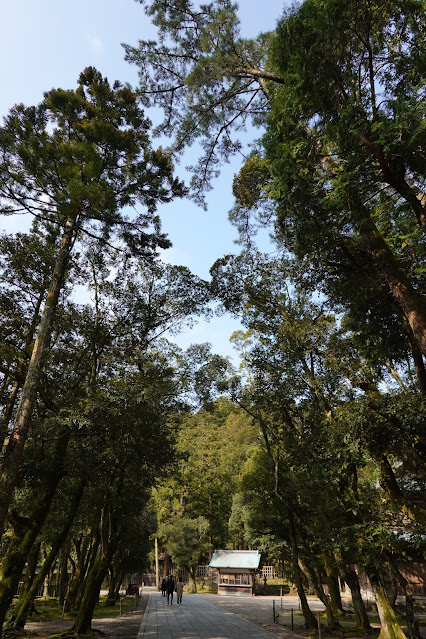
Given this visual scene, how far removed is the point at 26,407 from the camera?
748cm

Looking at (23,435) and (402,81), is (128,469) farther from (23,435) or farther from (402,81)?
(402,81)

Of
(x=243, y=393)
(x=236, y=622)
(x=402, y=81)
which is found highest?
(x=402, y=81)

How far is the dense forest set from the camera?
6.73 m

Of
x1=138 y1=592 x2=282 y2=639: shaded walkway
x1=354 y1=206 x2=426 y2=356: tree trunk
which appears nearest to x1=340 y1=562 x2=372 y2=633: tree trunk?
x1=138 y1=592 x2=282 y2=639: shaded walkway

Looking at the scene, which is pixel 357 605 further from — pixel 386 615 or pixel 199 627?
pixel 199 627

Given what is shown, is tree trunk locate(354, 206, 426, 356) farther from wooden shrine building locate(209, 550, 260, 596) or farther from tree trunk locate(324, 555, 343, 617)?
wooden shrine building locate(209, 550, 260, 596)

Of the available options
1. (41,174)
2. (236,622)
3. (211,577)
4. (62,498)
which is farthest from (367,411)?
(211,577)

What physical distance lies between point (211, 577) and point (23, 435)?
1484 inches

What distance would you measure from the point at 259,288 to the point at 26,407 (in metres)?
7.38

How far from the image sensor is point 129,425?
994cm

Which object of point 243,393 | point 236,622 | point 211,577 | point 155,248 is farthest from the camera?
point 211,577

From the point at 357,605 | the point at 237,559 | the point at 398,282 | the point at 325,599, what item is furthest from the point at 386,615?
the point at 237,559

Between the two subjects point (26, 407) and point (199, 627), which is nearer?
point (26, 407)

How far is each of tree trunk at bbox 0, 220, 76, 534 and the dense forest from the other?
0.13 ft
